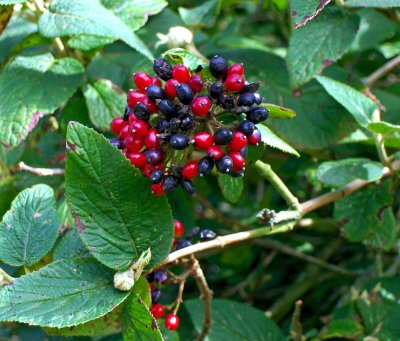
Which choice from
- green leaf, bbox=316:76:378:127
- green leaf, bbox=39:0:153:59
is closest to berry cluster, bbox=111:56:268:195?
green leaf, bbox=39:0:153:59

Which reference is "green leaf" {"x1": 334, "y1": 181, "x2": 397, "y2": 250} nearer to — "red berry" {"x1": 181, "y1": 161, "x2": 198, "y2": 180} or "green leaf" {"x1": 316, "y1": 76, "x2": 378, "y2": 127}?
"green leaf" {"x1": 316, "y1": 76, "x2": 378, "y2": 127}

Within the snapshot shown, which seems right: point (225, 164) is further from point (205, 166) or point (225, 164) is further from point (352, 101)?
point (352, 101)

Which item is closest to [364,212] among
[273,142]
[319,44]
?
[319,44]

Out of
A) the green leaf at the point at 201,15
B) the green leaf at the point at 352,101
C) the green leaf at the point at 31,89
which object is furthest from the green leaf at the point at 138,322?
the green leaf at the point at 201,15

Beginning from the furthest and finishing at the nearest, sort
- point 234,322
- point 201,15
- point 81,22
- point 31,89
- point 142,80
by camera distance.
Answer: point 201,15 < point 234,322 < point 31,89 < point 81,22 < point 142,80

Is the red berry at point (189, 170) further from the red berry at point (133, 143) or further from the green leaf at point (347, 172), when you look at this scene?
the green leaf at point (347, 172)

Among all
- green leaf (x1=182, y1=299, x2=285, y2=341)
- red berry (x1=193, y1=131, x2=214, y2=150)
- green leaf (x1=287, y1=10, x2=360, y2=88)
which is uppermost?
red berry (x1=193, y1=131, x2=214, y2=150)

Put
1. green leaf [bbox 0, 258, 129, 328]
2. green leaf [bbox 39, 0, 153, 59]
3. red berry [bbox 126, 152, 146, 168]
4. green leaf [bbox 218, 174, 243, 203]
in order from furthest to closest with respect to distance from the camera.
Answer: green leaf [bbox 39, 0, 153, 59], green leaf [bbox 218, 174, 243, 203], red berry [bbox 126, 152, 146, 168], green leaf [bbox 0, 258, 129, 328]
